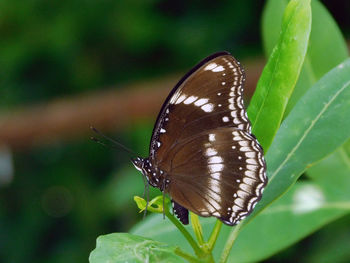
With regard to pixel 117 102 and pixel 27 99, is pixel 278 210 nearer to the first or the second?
pixel 117 102

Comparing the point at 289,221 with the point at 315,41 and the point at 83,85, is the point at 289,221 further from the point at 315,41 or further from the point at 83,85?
the point at 83,85

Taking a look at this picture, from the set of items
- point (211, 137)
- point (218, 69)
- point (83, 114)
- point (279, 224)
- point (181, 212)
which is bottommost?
point (83, 114)

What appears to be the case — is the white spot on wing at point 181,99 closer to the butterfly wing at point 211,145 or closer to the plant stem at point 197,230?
the butterfly wing at point 211,145

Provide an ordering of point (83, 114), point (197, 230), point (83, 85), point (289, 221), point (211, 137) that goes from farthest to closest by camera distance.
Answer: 1. point (83, 85)
2. point (83, 114)
3. point (289, 221)
4. point (211, 137)
5. point (197, 230)

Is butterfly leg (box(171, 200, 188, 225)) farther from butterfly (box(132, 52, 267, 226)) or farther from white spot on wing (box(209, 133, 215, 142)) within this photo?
Result: white spot on wing (box(209, 133, 215, 142))

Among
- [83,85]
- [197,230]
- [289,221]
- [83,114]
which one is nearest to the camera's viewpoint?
[197,230]

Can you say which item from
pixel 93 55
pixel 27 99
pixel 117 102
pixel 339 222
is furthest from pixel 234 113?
pixel 27 99

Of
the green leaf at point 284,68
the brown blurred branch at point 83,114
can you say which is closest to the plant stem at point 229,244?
the green leaf at point 284,68

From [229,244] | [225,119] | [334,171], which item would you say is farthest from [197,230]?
[334,171]
